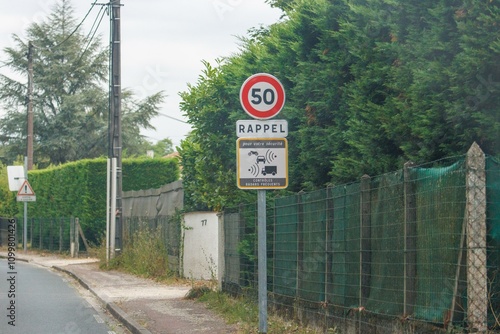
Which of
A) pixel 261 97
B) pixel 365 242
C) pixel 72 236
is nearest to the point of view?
pixel 365 242

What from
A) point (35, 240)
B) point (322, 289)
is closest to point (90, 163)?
point (35, 240)

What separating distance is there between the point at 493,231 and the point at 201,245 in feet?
39.7

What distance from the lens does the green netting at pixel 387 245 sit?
27.7ft

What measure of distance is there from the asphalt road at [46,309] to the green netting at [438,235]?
18.8ft

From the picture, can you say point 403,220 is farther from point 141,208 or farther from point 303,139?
point 141,208

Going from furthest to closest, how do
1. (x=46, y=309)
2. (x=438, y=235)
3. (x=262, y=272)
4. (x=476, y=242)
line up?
(x=46, y=309) → (x=262, y=272) → (x=438, y=235) → (x=476, y=242)

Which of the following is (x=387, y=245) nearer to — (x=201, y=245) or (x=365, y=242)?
(x=365, y=242)

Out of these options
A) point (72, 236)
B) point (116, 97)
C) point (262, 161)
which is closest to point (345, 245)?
point (262, 161)

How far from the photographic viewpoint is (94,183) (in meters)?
32.8

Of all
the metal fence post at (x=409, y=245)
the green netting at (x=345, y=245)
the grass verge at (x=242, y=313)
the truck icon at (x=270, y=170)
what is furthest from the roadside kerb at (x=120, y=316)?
the metal fence post at (x=409, y=245)

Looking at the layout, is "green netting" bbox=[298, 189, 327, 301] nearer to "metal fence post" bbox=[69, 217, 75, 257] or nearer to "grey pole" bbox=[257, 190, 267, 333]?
"grey pole" bbox=[257, 190, 267, 333]

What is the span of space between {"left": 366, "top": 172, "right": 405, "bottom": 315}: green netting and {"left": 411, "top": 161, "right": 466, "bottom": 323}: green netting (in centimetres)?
42

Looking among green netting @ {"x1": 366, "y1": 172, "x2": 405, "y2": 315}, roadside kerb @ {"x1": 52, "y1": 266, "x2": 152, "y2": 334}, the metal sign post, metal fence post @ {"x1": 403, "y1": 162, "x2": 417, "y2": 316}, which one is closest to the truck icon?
the metal sign post

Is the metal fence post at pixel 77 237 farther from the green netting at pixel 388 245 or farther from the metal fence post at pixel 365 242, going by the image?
the metal fence post at pixel 365 242
